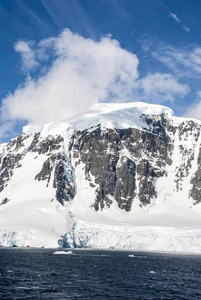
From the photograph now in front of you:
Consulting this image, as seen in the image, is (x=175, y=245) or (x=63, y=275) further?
(x=175, y=245)

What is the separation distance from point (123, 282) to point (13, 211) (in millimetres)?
124202

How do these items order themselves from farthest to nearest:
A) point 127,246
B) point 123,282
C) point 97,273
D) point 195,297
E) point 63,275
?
point 127,246 → point 97,273 → point 63,275 → point 123,282 → point 195,297

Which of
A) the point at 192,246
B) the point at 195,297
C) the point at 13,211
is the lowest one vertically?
the point at 195,297

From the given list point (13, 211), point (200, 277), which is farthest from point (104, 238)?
point (200, 277)

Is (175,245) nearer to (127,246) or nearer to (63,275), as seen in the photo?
(127,246)

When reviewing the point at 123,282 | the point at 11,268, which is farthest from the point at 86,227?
the point at 123,282

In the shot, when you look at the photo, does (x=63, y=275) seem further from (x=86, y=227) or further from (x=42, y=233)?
(x=86, y=227)

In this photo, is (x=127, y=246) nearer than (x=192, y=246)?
No

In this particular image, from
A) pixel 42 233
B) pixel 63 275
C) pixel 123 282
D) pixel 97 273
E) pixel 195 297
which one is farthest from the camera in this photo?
pixel 42 233

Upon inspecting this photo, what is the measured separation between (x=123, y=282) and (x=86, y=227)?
10953 cm

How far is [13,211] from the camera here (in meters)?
181

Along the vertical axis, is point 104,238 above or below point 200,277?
above

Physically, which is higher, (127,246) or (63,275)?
(127,246)

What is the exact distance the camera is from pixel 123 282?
65750 millimetres
